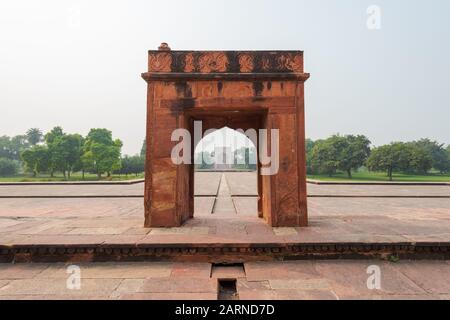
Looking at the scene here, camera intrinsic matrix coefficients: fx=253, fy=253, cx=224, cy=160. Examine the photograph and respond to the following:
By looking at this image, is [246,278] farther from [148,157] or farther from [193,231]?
[148,157]

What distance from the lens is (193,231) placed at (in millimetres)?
4879

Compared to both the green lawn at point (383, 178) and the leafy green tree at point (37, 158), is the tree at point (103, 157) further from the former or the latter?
the green lawn at point (383, 178)

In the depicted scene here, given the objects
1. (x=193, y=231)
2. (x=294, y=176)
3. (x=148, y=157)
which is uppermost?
(x=148, y=157)

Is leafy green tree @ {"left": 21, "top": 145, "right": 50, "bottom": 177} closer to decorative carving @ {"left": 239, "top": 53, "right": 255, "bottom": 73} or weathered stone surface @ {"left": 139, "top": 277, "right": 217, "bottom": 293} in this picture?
decorative carving @ {"left": 239, "top": 53, "right": 255, "bottom": 73}

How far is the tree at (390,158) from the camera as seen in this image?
38062mm

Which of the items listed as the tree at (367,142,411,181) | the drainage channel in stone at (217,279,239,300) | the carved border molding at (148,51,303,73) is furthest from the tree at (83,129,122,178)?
the tree at (367,142,411,181)

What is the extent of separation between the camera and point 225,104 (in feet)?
17.7

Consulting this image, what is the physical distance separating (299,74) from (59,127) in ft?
176

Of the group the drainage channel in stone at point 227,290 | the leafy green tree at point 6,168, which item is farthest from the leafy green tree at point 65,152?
the drainage channel in stone at point 227,290

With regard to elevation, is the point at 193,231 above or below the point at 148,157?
below
